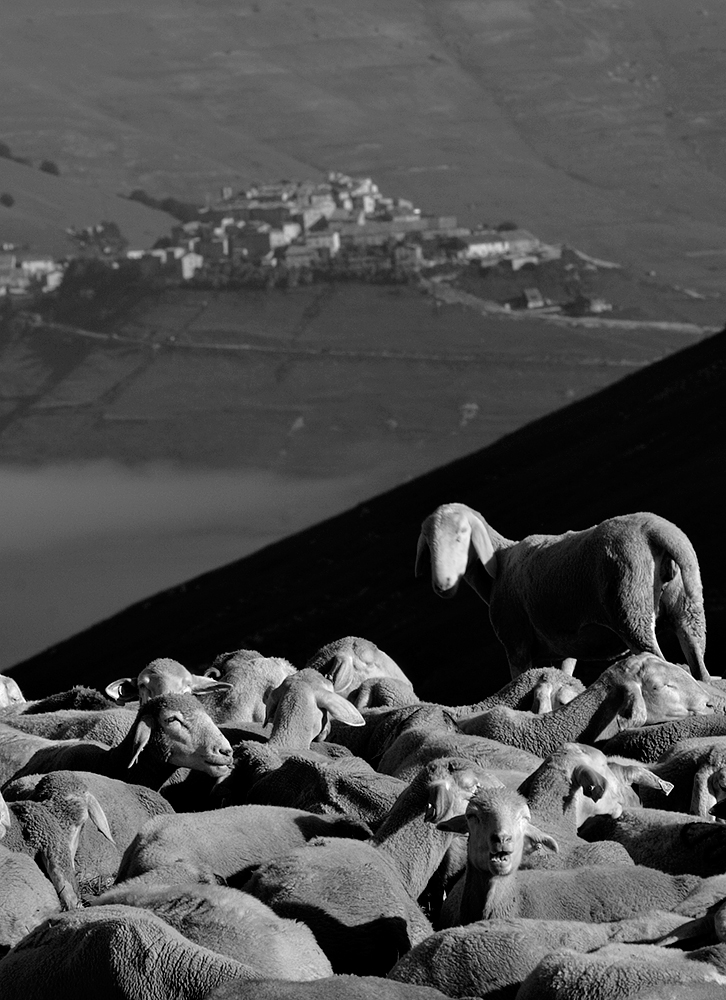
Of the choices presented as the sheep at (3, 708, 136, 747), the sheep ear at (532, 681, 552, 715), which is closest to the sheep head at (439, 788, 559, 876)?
the sheep ear at (532, 681, 552, 715)

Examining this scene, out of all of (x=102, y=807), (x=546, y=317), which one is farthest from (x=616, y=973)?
(x=546, y=317)

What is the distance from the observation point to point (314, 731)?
1348 centimetres

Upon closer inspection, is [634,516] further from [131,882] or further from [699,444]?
[699,444]

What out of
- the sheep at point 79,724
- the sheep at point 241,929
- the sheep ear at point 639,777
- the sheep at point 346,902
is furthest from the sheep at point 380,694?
the sheep at point 241,929

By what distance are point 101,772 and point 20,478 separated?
539 ft

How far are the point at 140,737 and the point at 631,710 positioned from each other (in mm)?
3214

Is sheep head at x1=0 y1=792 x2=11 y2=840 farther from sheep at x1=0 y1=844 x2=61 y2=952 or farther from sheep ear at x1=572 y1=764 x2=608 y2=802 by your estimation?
sheep ear at x1=572 y1=764 x2=608 y2=802

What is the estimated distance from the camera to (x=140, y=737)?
1230cm

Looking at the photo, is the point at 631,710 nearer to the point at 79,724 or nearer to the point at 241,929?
the point at 79,724

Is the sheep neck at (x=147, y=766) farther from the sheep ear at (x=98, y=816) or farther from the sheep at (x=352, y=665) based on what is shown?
the sheep at (x=352, y=665)

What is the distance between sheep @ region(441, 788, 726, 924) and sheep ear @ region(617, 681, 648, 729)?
345 centimetres

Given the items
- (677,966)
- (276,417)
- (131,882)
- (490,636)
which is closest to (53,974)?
(131,882)

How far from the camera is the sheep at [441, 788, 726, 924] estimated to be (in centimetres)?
907

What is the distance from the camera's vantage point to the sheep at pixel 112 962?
25.4 ft
